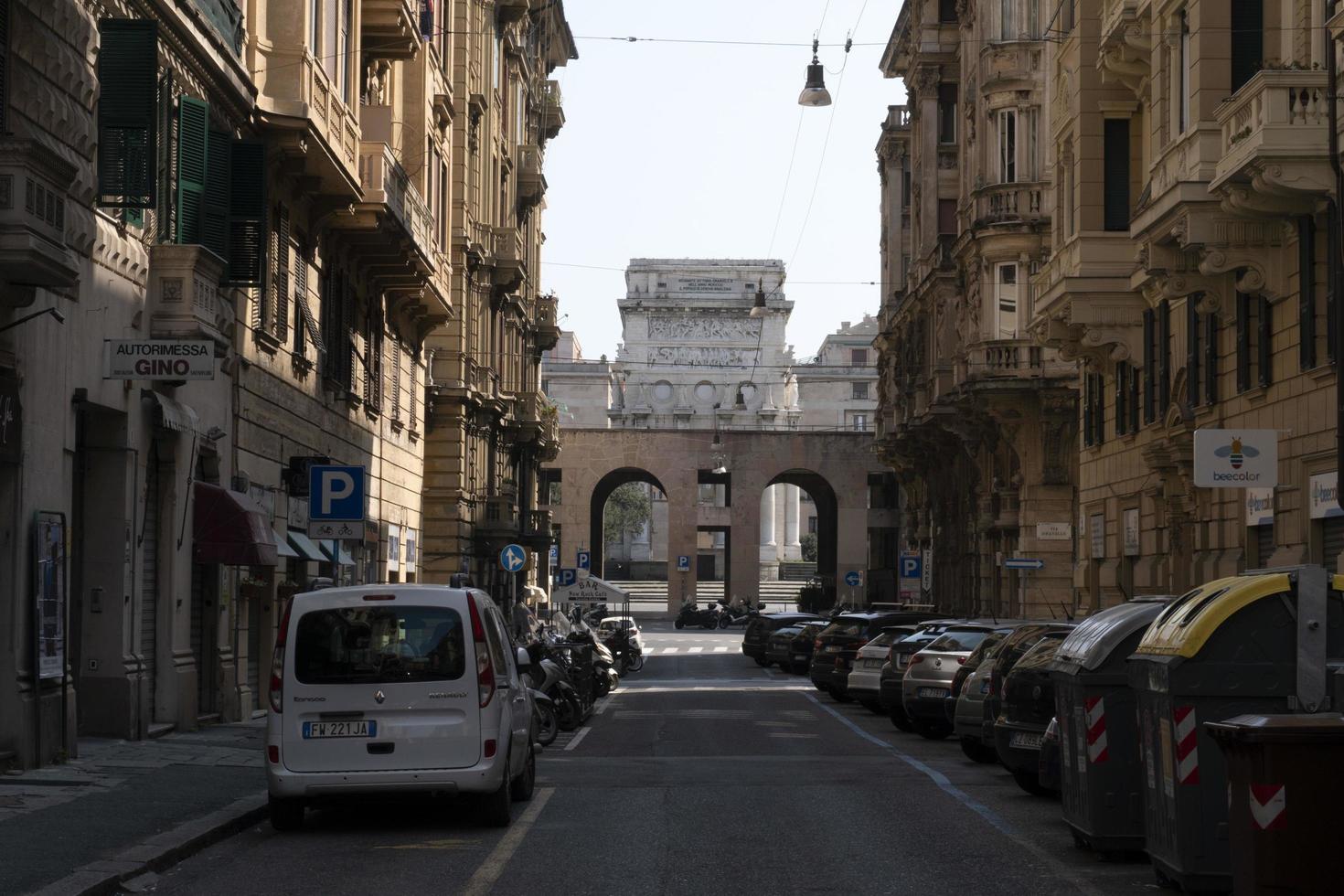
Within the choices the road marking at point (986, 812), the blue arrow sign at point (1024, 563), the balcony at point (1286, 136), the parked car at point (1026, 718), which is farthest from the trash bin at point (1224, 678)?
the blue arrow sign at point (1024, 563)

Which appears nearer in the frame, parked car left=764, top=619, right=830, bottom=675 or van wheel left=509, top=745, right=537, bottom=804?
van wheel left=509, top=745, right=537, bottom=804

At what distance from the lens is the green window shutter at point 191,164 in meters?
21.8

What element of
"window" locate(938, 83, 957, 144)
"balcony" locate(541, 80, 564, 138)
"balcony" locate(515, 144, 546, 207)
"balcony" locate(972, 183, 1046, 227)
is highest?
"balcony" locate(541, 80, 564, 138)

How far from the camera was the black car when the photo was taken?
3562cm

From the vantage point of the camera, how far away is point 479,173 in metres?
50.0

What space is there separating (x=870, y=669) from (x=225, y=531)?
11192 millimetres

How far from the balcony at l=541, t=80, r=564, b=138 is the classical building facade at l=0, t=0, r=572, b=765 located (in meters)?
31.9

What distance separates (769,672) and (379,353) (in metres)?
17.6

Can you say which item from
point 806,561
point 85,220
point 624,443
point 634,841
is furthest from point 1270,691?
point 806,561

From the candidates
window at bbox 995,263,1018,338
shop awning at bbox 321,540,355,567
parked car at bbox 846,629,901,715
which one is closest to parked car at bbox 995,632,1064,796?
parked car at bbox 846,629,901,715

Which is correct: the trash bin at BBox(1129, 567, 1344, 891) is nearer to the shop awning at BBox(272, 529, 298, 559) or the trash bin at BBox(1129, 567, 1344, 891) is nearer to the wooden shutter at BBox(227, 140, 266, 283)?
the wooden shutter at BBox(227, 140, 266, 283)

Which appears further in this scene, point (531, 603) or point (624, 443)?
point (624, 443)

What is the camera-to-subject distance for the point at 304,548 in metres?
29.1

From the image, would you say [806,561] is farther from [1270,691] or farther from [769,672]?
[1270,691]
